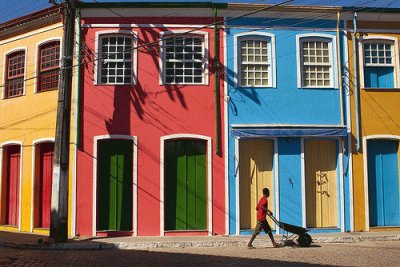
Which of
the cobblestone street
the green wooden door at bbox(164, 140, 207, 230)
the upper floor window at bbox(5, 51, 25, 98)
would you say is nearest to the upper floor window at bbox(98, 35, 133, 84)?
the green wooden door at bbox(164, 140, 207, 230)

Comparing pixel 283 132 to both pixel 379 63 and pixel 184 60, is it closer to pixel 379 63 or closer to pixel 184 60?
pixel 184 60

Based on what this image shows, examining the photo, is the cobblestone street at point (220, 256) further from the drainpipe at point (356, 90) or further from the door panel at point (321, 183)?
the drainpipe at point (356, 90)

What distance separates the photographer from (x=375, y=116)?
48.1ft

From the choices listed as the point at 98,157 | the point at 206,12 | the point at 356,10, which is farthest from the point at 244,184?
the point at 356,10

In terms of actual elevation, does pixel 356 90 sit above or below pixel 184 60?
below

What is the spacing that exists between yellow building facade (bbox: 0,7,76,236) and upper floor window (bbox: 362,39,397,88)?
358 inches

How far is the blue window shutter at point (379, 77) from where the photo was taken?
49.0 feet

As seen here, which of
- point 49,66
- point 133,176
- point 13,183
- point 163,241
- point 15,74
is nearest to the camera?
point 163,241

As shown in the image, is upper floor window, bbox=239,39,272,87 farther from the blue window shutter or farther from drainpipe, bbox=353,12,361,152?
the blue window shutter

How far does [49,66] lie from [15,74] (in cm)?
176

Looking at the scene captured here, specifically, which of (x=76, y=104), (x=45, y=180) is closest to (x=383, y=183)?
(x=76, y=104)

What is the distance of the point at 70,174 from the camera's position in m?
13.8

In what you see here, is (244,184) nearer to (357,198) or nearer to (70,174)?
(357,198)

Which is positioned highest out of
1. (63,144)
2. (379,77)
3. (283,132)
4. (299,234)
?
(379,77)
